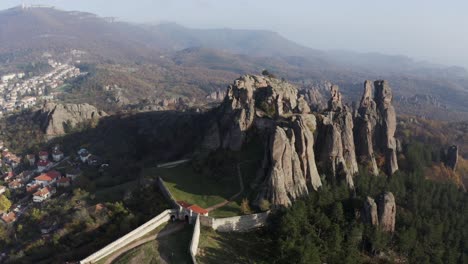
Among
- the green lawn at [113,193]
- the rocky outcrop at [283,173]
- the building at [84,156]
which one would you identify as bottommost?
the building at [84,156]

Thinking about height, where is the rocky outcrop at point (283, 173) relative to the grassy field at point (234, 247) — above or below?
above

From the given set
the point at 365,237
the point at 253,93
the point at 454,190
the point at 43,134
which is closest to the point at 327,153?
the point at 365,237

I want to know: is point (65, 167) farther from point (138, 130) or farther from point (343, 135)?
point (343, 135)

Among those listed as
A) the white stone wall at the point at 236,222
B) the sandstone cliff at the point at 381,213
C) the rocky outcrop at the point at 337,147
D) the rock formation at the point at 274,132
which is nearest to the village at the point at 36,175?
the rock formation at the point at 274,132

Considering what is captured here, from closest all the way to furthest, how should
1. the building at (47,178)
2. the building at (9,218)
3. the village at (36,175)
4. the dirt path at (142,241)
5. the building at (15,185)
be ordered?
the dirt path at (142,241)
the building at (9,218)
the village at (36,175)
the building at (47,178)
the building at (15,185)

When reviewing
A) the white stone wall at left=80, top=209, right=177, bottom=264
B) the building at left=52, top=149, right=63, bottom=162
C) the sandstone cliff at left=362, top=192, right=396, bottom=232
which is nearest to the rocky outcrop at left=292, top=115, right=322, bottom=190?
the sandstone cliff at left=362, top=192, right=396, bottom=232

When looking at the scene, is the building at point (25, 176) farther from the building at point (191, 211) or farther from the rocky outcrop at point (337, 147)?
the rocky outcrop at point (337, 147)

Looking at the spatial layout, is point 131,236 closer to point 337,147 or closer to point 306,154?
point 306,154
